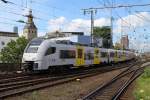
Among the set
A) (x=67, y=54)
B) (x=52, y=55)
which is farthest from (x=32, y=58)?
(x=67, y=54)

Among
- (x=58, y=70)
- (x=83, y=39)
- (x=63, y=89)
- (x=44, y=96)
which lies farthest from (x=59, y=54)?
(x=83, y=39)

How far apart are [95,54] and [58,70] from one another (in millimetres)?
14098

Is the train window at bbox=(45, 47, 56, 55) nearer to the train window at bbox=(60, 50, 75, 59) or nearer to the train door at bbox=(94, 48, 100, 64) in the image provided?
the train window at bbox=(60, 50, 75, 59)

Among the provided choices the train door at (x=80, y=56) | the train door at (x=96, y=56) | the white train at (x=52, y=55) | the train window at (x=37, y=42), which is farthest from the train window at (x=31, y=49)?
the train door at (x=96, y=56)

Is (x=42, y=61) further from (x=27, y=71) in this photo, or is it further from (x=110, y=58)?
(x=110, y=58)

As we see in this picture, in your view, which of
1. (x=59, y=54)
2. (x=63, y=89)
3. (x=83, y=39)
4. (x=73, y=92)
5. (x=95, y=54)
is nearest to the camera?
(x=73, y=92)

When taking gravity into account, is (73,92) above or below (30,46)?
below

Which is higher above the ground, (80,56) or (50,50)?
(50,50)

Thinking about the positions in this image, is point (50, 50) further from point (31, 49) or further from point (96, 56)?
point (96, 56)

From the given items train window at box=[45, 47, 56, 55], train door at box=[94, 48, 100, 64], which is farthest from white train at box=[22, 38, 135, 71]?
train door at box=[94, 48, 100, 64]

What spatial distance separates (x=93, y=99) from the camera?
1670 cm

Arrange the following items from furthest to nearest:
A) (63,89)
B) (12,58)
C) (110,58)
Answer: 1. (12,58)
2. (110,58)
3. (63,89)

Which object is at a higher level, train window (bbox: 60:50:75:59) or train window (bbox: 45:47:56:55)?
train window (bbox: 45:47:56:55)

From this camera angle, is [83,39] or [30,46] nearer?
[30,46]
